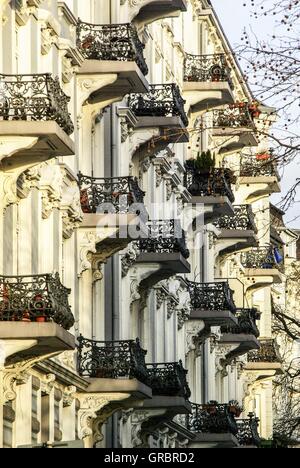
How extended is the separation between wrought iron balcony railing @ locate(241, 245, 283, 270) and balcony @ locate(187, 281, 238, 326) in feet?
59.6

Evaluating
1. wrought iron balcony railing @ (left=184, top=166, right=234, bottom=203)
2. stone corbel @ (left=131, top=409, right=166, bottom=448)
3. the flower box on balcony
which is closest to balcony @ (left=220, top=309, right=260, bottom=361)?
wrought iron balcony railing @ (left=184, top=166, right=234, bottom=203)

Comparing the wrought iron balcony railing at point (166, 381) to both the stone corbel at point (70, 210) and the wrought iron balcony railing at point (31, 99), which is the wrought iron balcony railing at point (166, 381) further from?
the wrought iron balcony railing at point (31, 99)

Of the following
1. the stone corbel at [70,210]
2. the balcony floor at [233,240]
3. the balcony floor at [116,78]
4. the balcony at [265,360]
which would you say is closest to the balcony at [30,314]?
the stone corbel at [70,210]

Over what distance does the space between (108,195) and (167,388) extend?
9085mm

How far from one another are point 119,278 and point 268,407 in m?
42.7

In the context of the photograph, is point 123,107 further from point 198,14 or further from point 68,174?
point 198,14

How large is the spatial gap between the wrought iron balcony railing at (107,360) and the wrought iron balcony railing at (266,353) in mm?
38728

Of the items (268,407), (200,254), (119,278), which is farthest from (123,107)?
(268,407)

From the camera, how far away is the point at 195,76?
6519 cm

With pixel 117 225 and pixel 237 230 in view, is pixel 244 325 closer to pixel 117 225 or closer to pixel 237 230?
pixel 237 230

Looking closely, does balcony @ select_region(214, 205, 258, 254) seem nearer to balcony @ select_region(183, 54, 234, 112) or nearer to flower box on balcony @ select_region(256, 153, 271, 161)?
balcony @ select_region(183, 54, 234, 112)

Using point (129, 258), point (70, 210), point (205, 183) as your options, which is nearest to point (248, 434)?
point (205, 183)

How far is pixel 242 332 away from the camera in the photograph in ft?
243

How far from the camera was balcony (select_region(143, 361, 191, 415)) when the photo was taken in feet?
175
